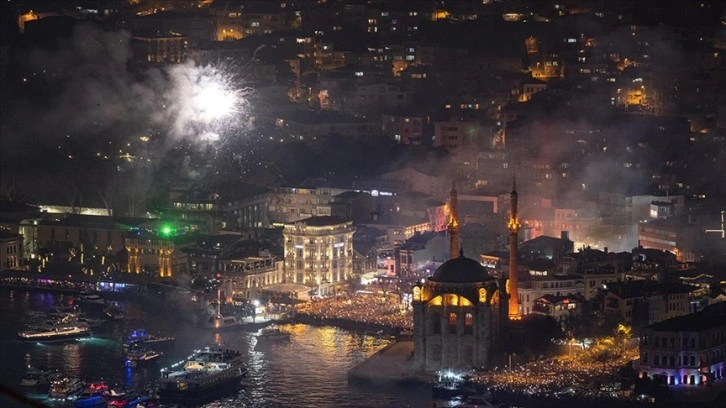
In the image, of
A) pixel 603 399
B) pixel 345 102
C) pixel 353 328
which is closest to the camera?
pixel 603 399

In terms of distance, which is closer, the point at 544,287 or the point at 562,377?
the point at 562,377

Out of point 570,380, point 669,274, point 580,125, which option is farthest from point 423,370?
point 580,125

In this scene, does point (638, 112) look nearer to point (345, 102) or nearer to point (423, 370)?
point (345, 102)

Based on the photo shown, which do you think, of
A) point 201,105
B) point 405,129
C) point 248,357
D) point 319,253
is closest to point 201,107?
point 201,105

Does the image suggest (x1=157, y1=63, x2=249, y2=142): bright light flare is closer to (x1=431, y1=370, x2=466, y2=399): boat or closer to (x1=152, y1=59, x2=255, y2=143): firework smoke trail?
(x1=152, y1=59, x2=255, y2=143): firework smoke trail

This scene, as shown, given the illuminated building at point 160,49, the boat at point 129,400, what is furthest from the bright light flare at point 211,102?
the boat at point 129,400

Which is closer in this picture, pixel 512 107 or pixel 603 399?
pixel 603 399

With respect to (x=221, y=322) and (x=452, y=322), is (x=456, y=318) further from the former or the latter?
(x=221, y=322)
